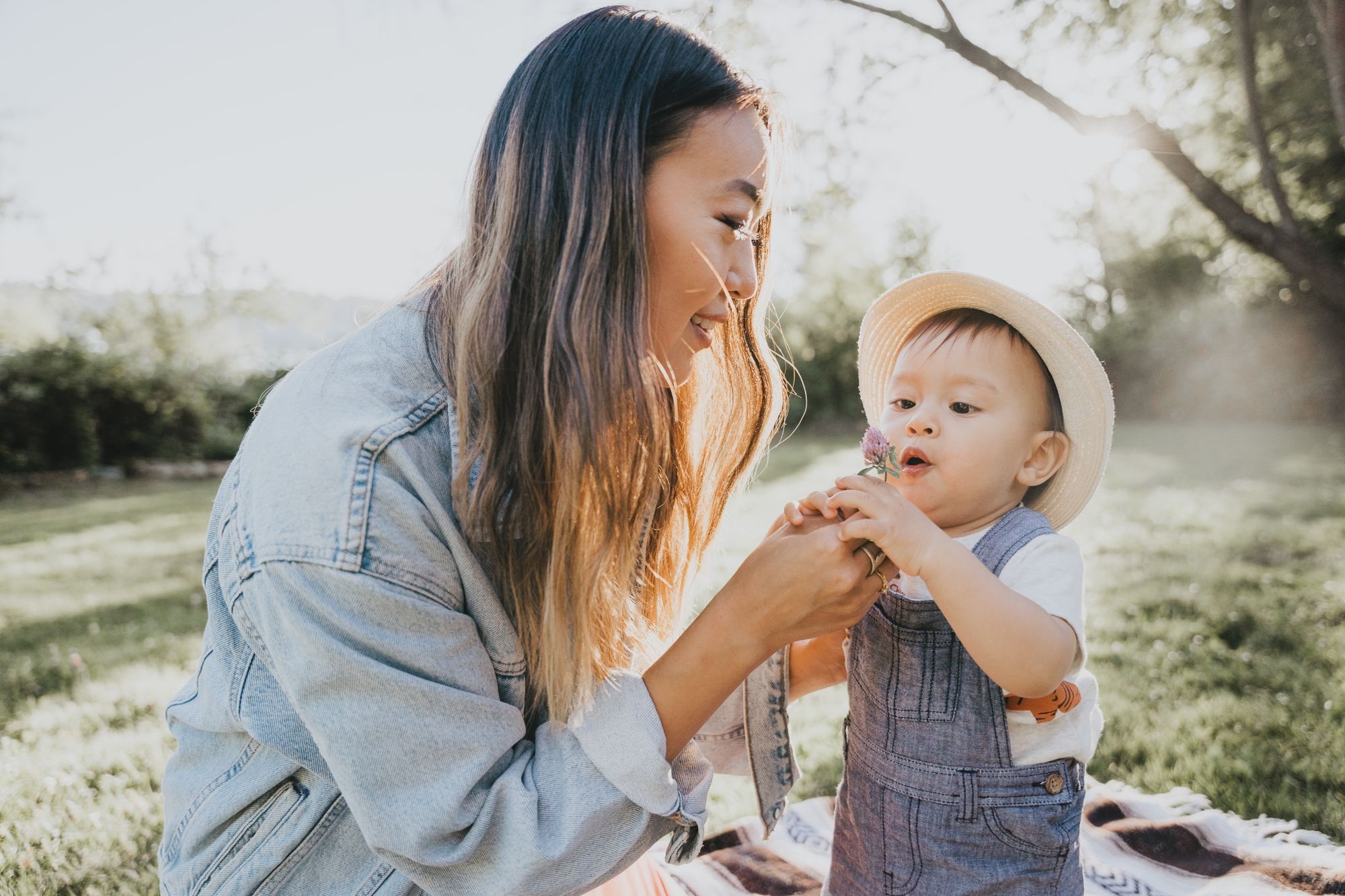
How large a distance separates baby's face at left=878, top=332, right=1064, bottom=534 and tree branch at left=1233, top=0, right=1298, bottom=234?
542 cm

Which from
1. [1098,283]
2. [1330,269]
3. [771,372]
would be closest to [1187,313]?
[1098,283]

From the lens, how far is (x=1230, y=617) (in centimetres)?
504

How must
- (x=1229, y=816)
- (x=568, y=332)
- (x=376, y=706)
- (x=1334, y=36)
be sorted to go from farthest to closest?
(x=1334, y=36)
(x=1229, y=816)
(x=568, y=332)
(x=376, y=706)

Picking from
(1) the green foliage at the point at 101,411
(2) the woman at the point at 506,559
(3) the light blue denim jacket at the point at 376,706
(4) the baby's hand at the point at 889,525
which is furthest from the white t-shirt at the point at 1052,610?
(1) the green foliage at the point at 101,411

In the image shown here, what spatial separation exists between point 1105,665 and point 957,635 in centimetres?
350

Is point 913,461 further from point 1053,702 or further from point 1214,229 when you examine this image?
point 1214,229

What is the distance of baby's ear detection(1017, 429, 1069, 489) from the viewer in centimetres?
193

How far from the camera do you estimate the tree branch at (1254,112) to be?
5.95m

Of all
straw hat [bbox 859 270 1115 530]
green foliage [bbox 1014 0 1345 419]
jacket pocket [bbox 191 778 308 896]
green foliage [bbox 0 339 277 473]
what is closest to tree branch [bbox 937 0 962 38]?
green foliage [bbox 1014 0 1345 419]

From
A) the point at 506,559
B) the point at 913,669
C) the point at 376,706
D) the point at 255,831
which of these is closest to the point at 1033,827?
the point at 913,669

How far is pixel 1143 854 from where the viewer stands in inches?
107

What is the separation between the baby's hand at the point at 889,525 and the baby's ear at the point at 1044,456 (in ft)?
1.52

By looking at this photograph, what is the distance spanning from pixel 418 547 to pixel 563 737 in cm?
42

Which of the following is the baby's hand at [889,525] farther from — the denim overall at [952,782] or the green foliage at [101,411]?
the green foliage at [101,411]
